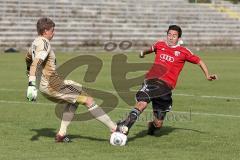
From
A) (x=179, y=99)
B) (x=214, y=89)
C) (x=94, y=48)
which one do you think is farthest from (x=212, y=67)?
(x=94, y=48)

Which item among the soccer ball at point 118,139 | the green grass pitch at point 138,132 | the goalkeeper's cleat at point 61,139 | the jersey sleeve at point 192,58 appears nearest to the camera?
the green grass pitch at point 138,132

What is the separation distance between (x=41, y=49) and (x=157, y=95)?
2.21m

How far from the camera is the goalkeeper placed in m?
10.3

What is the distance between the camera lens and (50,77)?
1065cm

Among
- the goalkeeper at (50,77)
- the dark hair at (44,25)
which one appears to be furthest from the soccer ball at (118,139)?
the dark hair at (44,25)

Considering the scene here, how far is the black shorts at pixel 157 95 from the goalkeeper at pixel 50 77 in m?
0.71

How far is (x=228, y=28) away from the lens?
54.2 meters

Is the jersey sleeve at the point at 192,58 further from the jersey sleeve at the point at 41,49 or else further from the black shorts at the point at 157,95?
the jersey sleeve at the point at 41,49

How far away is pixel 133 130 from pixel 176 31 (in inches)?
85.0

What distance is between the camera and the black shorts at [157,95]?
36.6 ft

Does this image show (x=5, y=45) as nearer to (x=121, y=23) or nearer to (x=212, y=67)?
(x=121, y=23)

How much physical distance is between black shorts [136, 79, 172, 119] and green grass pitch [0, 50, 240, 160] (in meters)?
0.48

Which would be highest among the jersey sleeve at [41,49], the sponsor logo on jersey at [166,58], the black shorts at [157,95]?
the jersey sleeve at [41,49]

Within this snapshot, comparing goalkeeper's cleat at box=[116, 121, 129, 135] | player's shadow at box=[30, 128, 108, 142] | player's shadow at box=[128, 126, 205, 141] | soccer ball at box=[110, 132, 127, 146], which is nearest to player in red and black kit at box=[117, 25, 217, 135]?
player's shadow at box=[128, 126, 205, 141]
